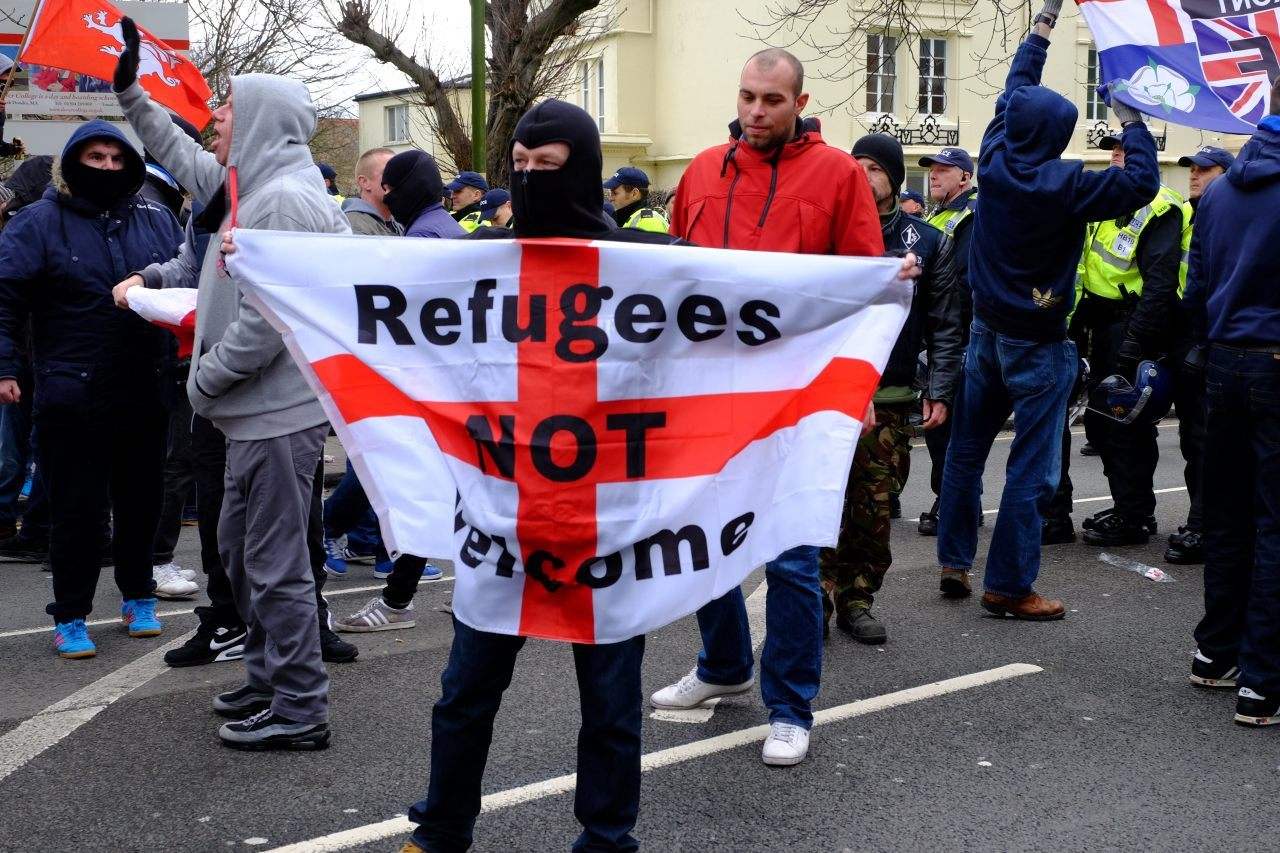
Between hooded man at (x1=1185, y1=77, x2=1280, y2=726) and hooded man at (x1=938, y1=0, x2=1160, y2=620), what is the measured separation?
0.51 m

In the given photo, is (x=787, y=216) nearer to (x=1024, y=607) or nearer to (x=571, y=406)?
(x=571, y=406)

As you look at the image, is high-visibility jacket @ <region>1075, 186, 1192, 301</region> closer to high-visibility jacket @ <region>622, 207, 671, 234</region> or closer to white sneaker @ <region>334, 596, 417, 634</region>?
high-visibility jacket @ <region>622, 207, 671, 234</region>

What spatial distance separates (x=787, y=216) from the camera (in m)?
4.39

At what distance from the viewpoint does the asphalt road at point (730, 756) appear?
12.6 feet

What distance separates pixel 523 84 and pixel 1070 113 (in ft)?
40.3

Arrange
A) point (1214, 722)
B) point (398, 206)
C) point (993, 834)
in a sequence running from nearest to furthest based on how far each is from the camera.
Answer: point (993, 834) < point (1214, 722) < point (398, 206)

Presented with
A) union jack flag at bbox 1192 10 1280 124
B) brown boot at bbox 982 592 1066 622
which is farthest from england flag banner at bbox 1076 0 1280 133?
brown boot at bbox 982 592 1066 622

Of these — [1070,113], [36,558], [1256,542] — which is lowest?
[36,558]

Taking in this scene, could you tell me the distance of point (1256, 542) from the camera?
4957mm

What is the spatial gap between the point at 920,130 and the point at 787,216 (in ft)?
103

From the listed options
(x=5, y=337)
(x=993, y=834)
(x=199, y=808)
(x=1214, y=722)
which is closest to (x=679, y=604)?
(x=993, y=834)

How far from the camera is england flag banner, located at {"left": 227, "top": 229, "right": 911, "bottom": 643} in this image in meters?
3.20

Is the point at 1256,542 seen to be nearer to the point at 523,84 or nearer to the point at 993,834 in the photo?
the point at 993,834

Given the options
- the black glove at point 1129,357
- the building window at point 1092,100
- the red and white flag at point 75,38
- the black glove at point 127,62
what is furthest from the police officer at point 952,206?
the building window at point 1092,100
